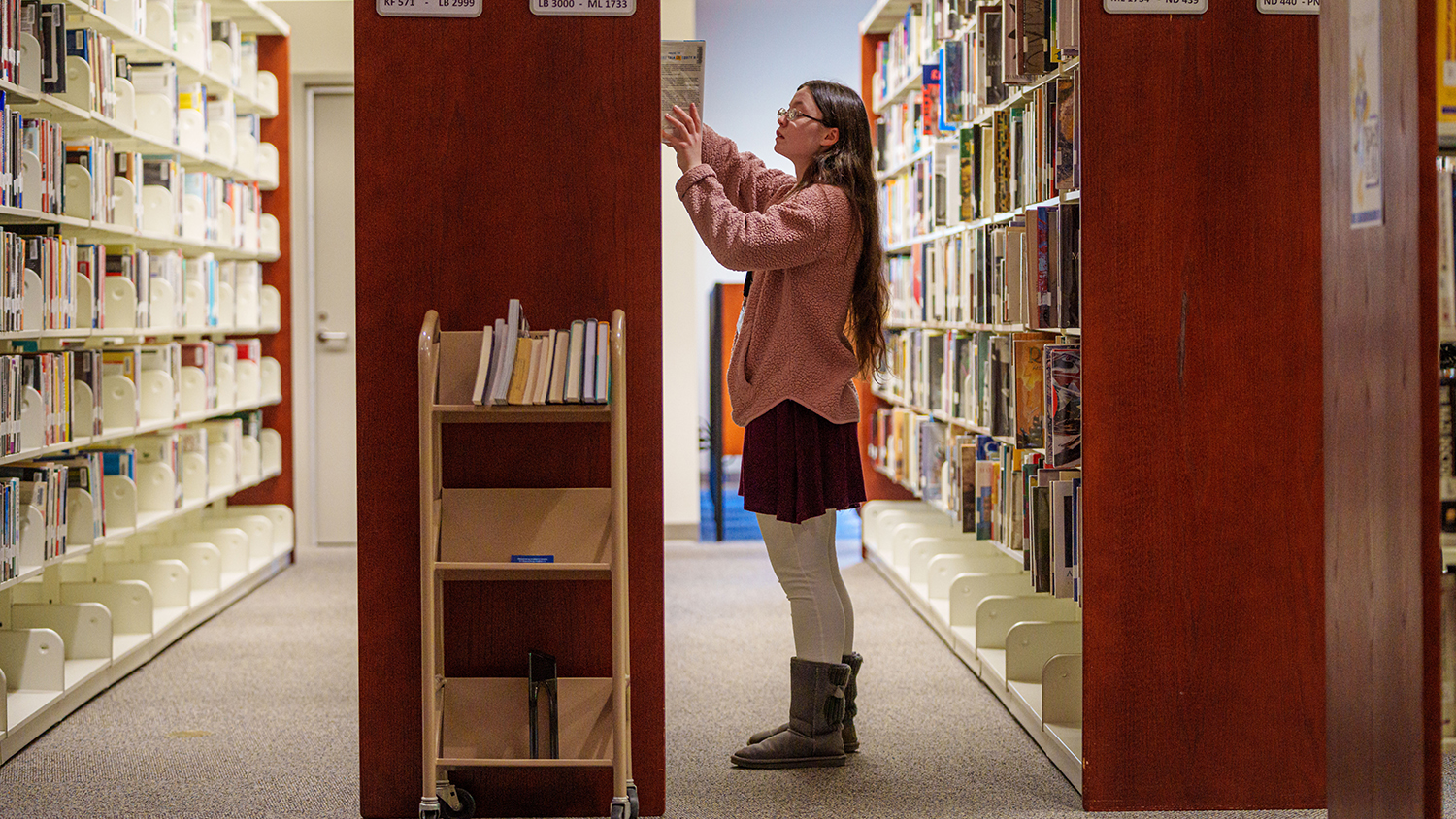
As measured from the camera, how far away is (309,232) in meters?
5.75

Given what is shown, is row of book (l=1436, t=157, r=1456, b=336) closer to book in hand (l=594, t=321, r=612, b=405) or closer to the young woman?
the young woman

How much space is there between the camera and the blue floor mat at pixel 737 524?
612cm

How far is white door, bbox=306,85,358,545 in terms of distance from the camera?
5.73 meters

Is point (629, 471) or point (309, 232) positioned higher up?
point (309, 232)

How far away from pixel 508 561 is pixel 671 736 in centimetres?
95

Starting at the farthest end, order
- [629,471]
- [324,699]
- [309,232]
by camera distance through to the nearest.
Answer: [309,232] < [324,699] < [629,471]

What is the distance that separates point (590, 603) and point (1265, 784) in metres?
1.36

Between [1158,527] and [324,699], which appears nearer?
[1158,527]

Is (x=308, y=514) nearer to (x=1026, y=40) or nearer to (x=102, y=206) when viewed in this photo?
(x=102, y=206)

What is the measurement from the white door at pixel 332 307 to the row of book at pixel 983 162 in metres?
2.42

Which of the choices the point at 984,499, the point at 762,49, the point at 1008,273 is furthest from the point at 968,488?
the point at 762,49

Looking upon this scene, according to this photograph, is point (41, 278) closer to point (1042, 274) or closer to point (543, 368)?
point (543, 368)

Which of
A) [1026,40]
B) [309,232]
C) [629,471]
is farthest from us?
[309,232]

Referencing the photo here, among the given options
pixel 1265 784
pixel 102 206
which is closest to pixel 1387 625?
pixel 1265 784
